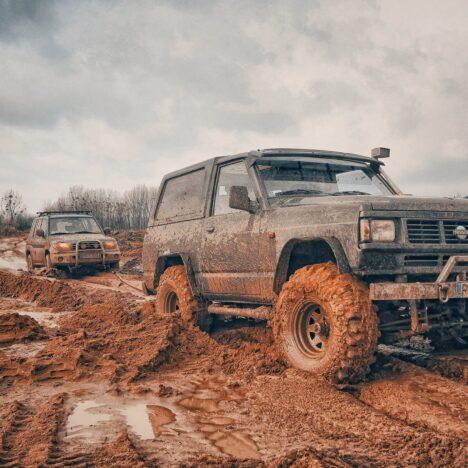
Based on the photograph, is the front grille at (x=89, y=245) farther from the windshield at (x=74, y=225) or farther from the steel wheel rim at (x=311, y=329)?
the steel wheel rim at (x=311, y=329)

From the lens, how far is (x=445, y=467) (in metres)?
2.68

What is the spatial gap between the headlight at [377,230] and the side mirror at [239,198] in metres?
1.39

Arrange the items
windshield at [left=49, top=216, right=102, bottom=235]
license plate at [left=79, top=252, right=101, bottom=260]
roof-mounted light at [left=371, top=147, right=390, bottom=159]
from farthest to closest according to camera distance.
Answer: windshield at [left=49, top=216, right=102, bottom=235]
license plate at [left=79, top=252, right=101, bottom=260]
roof-mounted light at [left=371, top=147, right=390, bottom=159]

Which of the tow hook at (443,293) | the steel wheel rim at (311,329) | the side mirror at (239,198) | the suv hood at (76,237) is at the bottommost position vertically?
the steel wheel rim at (311,329)

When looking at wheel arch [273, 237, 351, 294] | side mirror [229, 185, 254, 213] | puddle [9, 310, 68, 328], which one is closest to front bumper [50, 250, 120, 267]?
puddle [9, 310, 68, 328]

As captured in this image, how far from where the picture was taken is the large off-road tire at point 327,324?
13.4 feet

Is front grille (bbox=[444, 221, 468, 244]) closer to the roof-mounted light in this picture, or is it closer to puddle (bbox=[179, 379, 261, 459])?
the roof-mounted light

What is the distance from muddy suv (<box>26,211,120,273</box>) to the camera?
13.7m

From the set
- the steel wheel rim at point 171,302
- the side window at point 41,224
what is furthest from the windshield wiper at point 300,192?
the side window at point 41,224

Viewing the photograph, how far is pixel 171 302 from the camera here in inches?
270

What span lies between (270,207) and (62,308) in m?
6.11

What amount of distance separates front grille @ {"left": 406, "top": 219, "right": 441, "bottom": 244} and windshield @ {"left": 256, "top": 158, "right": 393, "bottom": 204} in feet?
3.72

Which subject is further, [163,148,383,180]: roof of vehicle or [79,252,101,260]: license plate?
[79,252,101,260]: license plate

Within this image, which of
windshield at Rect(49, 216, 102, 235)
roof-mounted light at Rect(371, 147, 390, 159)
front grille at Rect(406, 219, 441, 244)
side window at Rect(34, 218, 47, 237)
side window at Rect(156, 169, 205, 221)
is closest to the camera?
front grille at Rect(406, 219, 441, 244)
